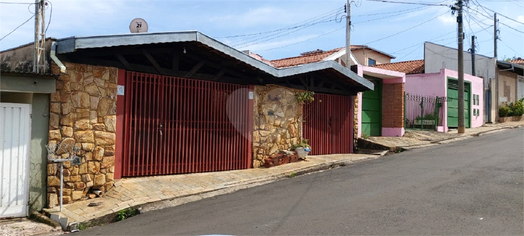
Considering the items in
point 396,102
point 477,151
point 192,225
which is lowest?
point 192,225

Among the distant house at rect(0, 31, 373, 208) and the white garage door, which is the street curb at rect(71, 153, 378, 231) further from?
the white garage door

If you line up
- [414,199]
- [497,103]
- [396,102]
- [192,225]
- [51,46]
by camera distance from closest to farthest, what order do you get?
[192,225] → [414,199] → [51,46] → [396,102] → [497,103]

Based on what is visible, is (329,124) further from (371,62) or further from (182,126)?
(371,62)

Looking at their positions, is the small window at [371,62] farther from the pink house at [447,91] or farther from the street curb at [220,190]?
the street curb at [220,190]

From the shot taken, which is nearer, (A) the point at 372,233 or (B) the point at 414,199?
(A) the point at 372,233

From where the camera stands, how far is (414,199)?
6688 mm

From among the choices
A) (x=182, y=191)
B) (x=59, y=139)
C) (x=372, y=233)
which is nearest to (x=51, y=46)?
(x=59, y=139)

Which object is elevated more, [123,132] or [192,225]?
[123,132]

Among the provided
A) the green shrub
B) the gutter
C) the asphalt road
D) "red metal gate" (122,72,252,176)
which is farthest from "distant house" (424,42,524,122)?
the gutter

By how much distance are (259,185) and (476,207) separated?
4.39m

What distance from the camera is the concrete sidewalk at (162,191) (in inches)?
261

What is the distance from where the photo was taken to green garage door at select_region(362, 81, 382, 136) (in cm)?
1536

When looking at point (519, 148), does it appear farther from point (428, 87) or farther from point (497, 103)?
point (497, 103)

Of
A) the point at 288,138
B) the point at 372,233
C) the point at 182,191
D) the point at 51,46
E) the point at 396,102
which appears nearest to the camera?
the point at 372,233
